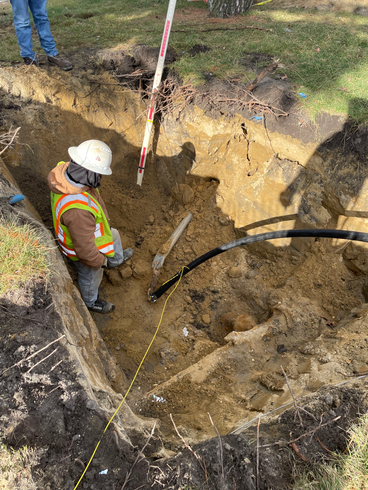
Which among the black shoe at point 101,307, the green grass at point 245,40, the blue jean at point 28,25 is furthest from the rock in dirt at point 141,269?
the blue jean at point 28,25

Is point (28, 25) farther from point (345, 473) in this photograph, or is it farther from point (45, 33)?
point (345, 473)

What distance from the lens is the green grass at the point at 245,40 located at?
166 inches

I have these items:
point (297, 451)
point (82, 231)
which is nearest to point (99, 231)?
point (82, 231)

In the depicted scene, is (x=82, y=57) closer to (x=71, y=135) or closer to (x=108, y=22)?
(x=71, y=135)

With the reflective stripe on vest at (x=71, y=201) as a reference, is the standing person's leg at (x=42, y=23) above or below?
above

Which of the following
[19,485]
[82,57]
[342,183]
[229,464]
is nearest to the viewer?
[19,485]

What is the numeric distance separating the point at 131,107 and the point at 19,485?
15.2 feet

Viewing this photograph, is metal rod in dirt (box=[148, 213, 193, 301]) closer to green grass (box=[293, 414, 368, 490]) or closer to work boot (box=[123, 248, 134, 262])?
work boot (box=[123, 248, 134, 262])

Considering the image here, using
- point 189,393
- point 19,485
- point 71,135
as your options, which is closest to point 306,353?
point 189,393

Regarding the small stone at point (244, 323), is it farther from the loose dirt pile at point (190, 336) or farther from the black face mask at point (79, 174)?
the black face mask at point (79, 174)

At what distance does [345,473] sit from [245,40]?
19.3 ft

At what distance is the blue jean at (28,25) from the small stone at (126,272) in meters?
3.22

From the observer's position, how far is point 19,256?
7.96 feet

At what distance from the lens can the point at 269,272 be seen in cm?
439
